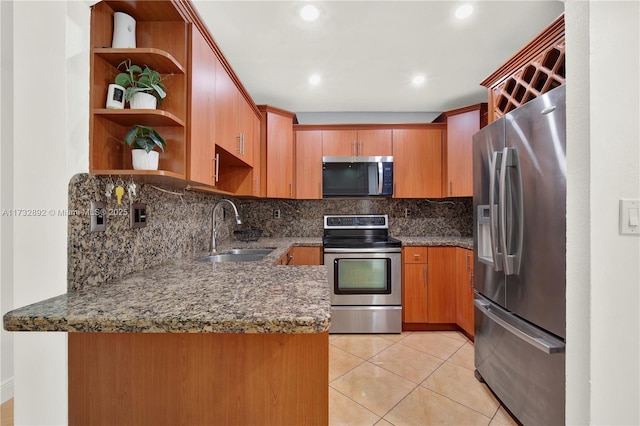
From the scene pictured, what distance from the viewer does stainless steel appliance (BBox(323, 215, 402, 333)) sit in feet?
8.48

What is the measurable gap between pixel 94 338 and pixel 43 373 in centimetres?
20

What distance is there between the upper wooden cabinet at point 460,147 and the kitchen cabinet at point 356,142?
0.63 m

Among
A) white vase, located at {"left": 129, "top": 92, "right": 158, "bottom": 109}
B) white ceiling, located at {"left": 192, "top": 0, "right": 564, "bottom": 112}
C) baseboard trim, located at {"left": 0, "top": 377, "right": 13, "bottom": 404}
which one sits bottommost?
baseboard trim, located at {"left": 0, "top": 377, "right": 13, "bottom": 404}

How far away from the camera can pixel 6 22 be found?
1.00 m

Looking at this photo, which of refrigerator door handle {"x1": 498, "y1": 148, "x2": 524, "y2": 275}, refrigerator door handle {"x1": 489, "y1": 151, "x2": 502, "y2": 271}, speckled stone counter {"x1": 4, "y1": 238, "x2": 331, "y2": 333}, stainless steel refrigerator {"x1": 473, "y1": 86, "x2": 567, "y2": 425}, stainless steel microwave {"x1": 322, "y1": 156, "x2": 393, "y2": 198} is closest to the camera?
speckled stone counter {"x1": 4, "y1": 238, "x2": 331, "y2": 333}

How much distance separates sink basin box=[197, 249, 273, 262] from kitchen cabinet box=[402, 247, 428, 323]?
1456 millimetres

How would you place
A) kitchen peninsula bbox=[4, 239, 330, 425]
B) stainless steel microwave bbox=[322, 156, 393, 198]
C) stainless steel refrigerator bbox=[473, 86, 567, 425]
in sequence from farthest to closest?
stainless steel microwave bbox=[322, 156, 393, 198]
stainless steel refrigerator bbox=[473, 86, 567, 425]
kitchen peninsula bbox=[4, 239, 330, 425]

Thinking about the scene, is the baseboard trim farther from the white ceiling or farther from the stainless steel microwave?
the stainless steel microwave

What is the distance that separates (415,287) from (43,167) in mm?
2788

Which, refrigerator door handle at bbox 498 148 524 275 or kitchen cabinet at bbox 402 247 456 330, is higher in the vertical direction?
refrigerator door handle at bbox 498 148 524 275

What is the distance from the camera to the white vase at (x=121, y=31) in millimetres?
1046

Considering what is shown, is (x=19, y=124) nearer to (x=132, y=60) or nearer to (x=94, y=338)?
(x=132, y=60)

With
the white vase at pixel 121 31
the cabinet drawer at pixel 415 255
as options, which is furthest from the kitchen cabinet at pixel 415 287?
the white vase at pixel 121 31

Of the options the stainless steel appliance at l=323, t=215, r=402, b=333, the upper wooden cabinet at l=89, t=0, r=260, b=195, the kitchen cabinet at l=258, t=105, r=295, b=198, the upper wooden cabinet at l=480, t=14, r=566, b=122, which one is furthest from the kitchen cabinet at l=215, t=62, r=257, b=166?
the upper wooden cabinet at l=480, t=14, r=566, b=122
